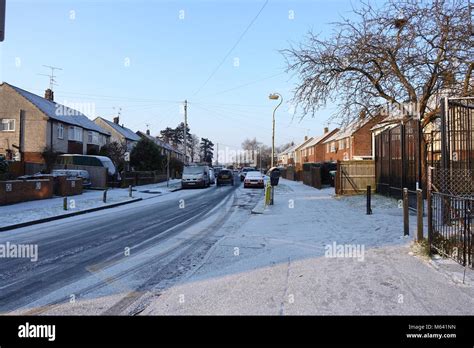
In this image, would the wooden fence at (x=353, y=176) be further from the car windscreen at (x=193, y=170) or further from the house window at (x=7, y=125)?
the house window at (x=7, y=125)

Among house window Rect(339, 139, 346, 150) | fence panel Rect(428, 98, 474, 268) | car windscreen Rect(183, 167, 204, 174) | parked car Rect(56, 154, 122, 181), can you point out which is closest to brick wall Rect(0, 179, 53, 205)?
parked car Rect(56, 154, 122, 181)

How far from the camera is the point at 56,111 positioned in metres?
36.2

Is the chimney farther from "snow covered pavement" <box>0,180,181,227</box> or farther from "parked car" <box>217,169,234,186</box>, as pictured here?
"snow covered pavement" <box>0,180,181,227</box>

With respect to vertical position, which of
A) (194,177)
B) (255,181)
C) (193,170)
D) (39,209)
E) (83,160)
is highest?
(83,160)

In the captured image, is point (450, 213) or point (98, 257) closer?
point (450, 213)

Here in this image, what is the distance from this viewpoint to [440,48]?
14.0 m

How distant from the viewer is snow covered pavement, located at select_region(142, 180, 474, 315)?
4594 millimetres

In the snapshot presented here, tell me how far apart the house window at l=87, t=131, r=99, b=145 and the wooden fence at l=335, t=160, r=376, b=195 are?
29.7 m

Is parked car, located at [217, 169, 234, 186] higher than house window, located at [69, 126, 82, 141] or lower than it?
lower

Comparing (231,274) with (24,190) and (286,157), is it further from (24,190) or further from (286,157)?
(286,157)

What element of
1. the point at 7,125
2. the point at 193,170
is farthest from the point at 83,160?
the point at 7,125

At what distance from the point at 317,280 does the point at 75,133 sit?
37.0 metres
